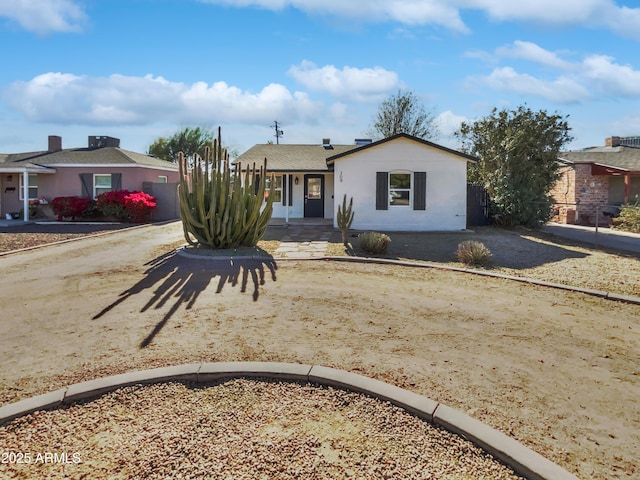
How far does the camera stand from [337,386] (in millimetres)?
3758

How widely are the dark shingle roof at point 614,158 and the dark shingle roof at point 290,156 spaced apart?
11.4 meters

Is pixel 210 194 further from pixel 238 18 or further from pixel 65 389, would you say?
pixel 65 389

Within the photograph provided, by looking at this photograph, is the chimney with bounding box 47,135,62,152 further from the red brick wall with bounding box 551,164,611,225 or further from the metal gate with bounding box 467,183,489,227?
the red brick wall with bounding box 551,164,611,225

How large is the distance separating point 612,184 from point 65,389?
25004 mm

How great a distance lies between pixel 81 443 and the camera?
9.80ft

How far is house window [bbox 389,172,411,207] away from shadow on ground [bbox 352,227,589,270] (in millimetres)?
1597

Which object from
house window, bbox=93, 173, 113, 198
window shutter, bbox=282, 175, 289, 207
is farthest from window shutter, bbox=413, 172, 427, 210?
house window, bbox=93, 173, 113, 198

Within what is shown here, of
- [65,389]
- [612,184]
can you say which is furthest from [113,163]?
[612,184]

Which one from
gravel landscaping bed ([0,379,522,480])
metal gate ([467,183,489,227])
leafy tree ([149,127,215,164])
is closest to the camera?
gravel landscaping bed ([0,379,522,480])

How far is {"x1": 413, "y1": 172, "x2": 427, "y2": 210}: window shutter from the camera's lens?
16.4 m

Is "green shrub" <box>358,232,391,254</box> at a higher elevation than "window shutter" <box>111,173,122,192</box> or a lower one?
lower

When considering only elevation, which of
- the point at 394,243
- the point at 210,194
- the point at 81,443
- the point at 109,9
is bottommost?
the point at 81,443

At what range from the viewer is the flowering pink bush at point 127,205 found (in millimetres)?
19953

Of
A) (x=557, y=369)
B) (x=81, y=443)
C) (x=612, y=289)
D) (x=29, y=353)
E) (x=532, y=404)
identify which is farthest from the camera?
(x=612, y=289)
